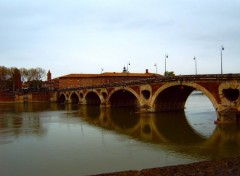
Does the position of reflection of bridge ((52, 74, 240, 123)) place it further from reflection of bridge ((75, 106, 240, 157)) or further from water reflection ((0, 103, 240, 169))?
water reflection ((0, 103, 240, 169))

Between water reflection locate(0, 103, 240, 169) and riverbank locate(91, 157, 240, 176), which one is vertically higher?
riverbank locate(91, 157, 240, 176)

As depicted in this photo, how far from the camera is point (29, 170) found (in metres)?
18.4

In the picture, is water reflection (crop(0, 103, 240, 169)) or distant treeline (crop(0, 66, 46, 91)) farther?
distant treeline (crop(0, 66, 46, 91))

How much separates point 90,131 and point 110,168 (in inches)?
597

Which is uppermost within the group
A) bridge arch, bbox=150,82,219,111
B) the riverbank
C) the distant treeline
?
the distant treeline

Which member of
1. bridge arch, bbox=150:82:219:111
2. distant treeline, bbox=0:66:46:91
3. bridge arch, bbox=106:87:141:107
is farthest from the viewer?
distant treeline, bbox=0:66:46:91

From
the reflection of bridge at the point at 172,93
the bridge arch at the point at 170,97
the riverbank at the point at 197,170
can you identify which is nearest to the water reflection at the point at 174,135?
the reflection of bridge at the point at 172,93

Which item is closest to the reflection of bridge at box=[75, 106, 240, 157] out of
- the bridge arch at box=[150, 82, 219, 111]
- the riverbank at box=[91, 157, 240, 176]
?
the bridge arch at box=[150, 82, 219, 111]

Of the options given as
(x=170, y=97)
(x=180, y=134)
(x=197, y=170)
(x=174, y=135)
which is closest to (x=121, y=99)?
(x=170, y=97)

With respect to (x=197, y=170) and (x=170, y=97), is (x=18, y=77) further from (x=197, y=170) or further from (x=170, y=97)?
(x=197, y=170)

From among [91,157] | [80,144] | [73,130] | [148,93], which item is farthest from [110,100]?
[91,157]

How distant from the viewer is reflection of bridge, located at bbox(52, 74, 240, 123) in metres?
32.5

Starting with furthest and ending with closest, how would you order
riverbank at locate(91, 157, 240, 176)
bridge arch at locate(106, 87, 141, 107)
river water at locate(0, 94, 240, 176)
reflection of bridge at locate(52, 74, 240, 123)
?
1. bridge arch at locate(106, 87, 141, 107)
2. reflection of bridge at locate(52, 74, 240, 123)
3. river water at locate(0, 94, 240, 176)
4. riverbank at locate(91, 157, 240, 176)

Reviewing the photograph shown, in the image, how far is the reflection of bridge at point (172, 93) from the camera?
1278 inches
